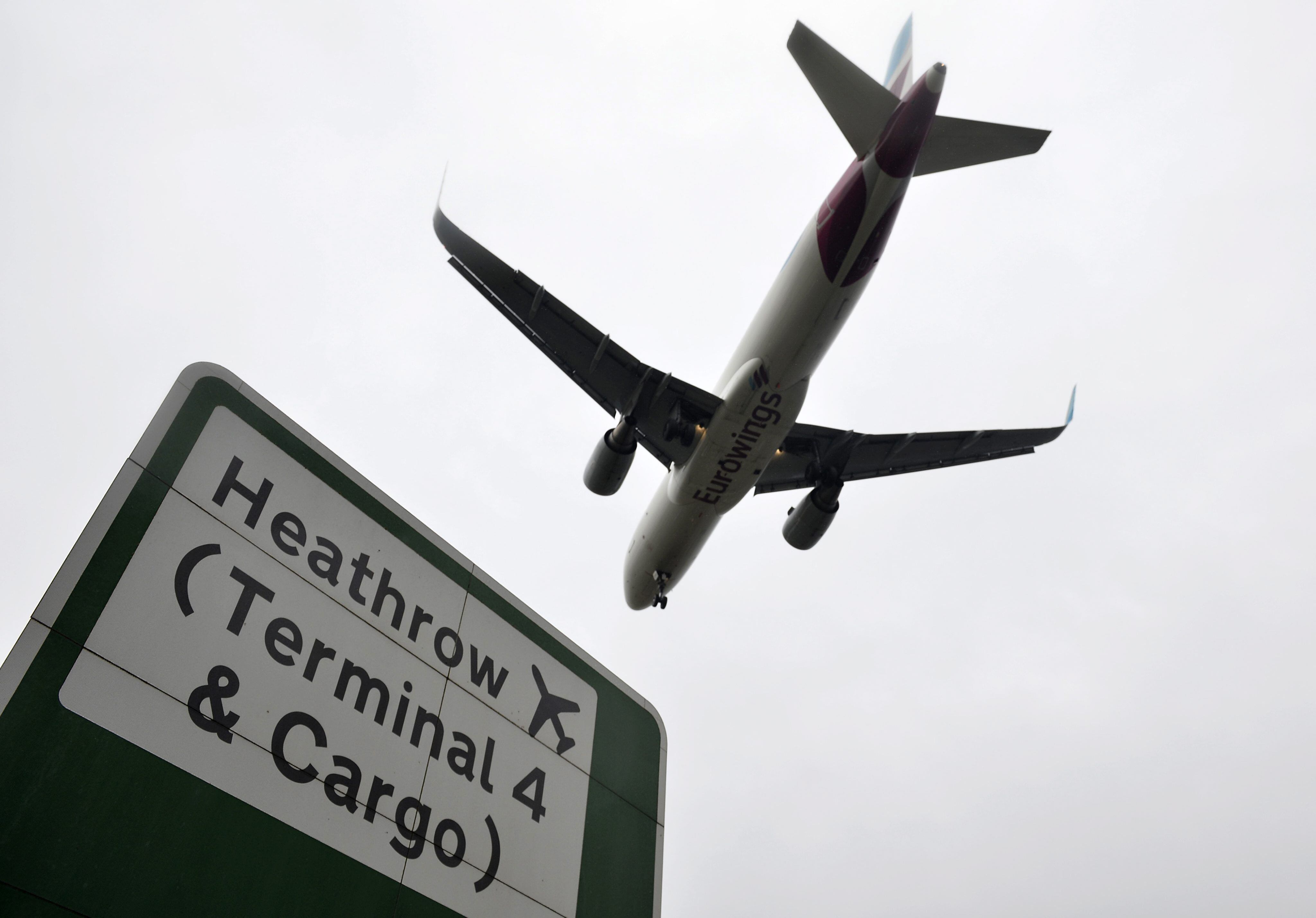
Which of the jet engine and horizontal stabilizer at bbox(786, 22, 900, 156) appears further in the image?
the jet engine

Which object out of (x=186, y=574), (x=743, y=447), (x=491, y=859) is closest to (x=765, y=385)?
(x=743, y=447)

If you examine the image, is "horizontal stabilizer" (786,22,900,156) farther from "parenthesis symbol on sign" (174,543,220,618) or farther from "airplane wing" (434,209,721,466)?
"parenthesis symbol on sign" (174,543,220,618)

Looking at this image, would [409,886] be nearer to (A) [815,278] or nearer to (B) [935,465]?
(A) [815,278]

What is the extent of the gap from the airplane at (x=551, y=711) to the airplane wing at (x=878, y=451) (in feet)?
55.7

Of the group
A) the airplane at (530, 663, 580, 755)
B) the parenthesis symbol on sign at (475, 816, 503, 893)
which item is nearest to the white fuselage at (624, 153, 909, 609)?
the airplane at (530, 663, 580, 755)

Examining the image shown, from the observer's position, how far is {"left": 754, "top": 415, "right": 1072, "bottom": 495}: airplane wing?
930 inches

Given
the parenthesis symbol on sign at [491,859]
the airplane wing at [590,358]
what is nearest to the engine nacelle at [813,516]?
the airplane wing at [590,358]

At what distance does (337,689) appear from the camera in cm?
533

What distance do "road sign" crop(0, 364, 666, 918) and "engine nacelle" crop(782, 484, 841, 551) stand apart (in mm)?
16472

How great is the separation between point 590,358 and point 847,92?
8.87m

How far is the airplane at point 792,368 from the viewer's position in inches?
645

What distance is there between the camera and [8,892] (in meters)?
3.50

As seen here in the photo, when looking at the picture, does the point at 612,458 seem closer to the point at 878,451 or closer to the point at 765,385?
the point at 765,385

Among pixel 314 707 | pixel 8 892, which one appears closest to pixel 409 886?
pixel 314 707
